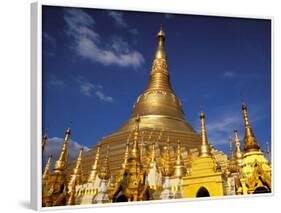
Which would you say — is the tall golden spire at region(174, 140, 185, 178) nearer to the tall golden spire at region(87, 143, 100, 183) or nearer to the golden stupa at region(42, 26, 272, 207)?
the golden stupa at region(42, 26, 272, 207)

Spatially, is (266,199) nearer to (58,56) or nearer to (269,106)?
(269,106)

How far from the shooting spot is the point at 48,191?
643 cm

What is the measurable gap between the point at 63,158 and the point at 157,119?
1.21 m

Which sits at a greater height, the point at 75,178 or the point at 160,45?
the point at 160,45

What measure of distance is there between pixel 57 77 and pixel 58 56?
21 centimetres

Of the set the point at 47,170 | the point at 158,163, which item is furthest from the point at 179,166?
the point at 47,170

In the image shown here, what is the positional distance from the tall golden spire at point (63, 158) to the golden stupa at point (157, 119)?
28 cm

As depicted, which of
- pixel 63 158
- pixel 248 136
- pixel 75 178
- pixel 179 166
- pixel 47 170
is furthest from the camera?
pixel 248 136

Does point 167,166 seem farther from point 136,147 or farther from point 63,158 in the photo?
point 63,158

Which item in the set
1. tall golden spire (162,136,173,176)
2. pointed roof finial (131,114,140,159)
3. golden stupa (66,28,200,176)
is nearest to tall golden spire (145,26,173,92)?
golden stupa (66,28,200,176)

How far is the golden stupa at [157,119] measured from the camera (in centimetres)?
694

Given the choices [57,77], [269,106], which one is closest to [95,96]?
[57,77]

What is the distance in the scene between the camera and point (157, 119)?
7.24 m

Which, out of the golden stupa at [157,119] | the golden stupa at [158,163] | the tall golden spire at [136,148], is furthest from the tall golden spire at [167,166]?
the tall golden spire at [136,148]
